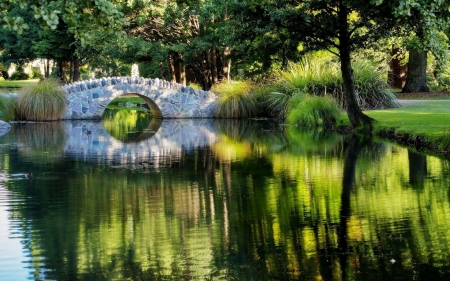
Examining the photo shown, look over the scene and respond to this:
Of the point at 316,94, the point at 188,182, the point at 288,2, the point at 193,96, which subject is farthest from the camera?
the point at 193,96

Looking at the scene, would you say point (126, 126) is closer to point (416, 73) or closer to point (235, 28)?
point (235, 28)

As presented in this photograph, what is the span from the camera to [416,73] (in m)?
35.4

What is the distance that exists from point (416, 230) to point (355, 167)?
5975mm

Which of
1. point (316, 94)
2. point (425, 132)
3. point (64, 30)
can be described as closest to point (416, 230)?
point (425, 132)

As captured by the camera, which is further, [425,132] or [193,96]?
[193,96]

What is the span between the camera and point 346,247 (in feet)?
27.5

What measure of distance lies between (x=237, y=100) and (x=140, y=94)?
4249 mm

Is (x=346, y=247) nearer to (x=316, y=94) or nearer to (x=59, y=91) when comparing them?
(x=316, y=94)

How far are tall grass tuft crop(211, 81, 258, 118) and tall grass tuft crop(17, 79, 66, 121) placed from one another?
654 cm

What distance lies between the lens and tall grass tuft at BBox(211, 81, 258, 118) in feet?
105

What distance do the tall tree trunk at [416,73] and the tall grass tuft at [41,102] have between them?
50.1 ft

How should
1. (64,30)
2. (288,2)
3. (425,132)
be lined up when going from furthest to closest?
(64,30) < (288,2) < (425,132)

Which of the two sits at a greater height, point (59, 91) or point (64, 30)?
point (64, 30)

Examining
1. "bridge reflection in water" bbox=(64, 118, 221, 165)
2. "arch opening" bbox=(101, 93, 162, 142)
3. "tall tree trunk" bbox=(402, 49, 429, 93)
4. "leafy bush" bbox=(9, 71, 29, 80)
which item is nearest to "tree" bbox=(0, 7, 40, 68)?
"arch opening" bbox=(101, 93, 162, 142)
